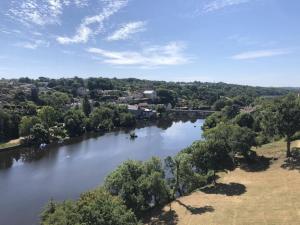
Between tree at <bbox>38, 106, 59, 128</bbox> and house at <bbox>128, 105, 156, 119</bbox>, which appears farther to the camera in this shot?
house at <bbox>128, 105, 156, 119</bbox>

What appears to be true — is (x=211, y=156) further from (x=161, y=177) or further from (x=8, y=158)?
(x=8, y=158)

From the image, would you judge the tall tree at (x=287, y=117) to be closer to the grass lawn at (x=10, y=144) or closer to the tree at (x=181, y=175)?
the tree at (x=181, y=175)

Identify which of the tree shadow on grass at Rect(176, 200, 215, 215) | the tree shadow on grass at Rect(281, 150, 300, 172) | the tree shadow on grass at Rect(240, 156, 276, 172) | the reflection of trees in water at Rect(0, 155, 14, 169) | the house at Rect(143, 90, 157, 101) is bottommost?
the reflection of trees in water at Rect(0, 155, 14, 169)

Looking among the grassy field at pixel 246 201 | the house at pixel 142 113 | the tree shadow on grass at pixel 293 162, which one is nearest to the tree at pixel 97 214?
the grassy field at pixel 246 201

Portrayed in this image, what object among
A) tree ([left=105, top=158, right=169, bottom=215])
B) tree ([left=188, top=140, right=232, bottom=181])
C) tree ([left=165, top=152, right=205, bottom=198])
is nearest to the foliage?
tree ([left=188, top=140, right=232, bottom=181])

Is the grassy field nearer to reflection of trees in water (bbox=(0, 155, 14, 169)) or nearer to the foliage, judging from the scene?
the foliage

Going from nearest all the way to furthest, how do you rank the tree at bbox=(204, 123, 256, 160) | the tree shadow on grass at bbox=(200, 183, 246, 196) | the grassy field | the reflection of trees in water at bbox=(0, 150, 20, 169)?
the grassy field, the tree shadow on grass at bbox=(200, 183, 246, 196), the tree at bbox=(204, 123, 256, 160), the reflection of trees in water at bbox=(0, 150, 20, 169)

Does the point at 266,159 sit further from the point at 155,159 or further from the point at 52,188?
the point at 52,188

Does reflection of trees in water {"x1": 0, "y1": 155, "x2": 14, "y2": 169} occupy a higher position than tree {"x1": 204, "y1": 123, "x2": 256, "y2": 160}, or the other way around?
tree {"x1": 204, "y1": 123, "x2": 256, "y2": 160}
